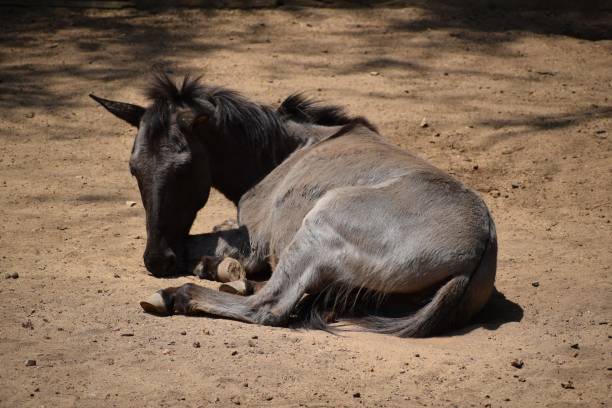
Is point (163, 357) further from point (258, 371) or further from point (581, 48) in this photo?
point (581, 48)

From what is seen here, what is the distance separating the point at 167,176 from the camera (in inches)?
210

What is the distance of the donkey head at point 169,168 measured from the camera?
17.5 feet

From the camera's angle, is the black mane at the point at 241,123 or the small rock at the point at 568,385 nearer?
the small rock at the point at 568,385

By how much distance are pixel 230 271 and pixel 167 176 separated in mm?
679

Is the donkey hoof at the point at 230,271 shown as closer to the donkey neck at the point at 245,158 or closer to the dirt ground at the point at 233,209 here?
the dirt ground at the point at 233,209

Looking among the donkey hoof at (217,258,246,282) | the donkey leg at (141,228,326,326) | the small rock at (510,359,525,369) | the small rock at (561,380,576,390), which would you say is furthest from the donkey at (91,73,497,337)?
the small rock at (561,380,576,390)

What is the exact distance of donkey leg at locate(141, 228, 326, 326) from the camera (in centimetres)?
470

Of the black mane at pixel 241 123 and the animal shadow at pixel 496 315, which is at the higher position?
the black mane at pixel 241 123

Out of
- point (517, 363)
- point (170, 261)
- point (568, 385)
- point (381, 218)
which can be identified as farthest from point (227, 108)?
point (568, 385)

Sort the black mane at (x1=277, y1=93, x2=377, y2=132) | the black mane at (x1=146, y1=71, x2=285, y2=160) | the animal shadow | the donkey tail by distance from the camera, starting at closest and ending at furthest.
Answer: the donkey tail, the animal shadow, the black mane at (x1=146, y1=71, x2=285, y2=160), the black mane at (x1=277, y1=93, x2=377, y2=132)

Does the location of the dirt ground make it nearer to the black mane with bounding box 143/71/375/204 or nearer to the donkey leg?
the donkey leg

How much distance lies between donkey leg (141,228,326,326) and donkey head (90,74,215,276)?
0.68 meters

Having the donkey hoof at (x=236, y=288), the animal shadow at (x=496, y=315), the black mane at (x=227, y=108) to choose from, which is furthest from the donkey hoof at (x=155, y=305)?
the animal shadow at (x=496, y=315)

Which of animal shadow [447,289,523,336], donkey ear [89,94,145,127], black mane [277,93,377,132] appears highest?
donkey ear [89,94,145,127]
